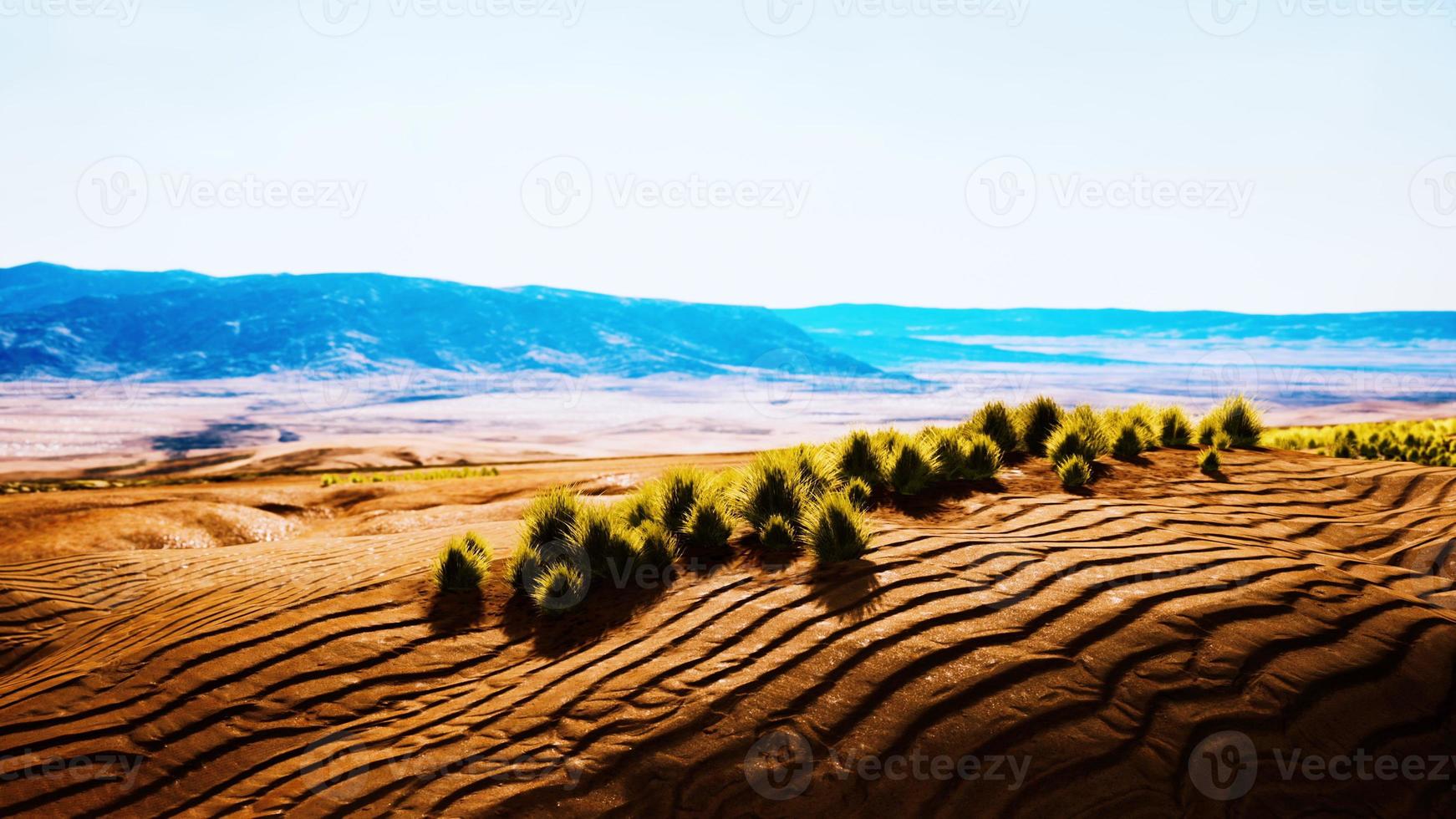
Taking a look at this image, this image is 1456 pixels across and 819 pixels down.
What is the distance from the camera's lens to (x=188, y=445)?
8425 centimetres

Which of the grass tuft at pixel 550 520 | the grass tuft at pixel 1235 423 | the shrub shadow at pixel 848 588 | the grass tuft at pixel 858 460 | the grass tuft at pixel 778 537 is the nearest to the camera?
the shrub shadow at pixel 848 588

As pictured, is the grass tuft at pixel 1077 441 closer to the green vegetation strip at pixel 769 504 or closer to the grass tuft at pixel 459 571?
the green vegetation strip at pixel 769 504

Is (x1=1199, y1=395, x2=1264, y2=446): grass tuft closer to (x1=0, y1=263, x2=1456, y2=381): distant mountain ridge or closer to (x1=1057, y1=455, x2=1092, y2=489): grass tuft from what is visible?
(x1=1057, y1=455, x2=1092, y2=489): grass tuft

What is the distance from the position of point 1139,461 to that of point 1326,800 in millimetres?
4989

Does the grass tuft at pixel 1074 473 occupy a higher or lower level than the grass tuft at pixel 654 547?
higher

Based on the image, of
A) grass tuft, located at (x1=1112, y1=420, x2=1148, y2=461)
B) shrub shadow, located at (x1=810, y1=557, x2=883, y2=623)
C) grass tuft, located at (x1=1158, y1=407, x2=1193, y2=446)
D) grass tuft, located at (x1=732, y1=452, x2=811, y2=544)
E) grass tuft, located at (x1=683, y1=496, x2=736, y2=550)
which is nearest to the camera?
shrub shadow, located at (x1=810, y1=557, x2=883, y2=623)

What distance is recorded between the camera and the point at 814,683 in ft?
13.1

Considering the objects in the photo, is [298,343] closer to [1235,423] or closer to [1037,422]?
[1037,422]

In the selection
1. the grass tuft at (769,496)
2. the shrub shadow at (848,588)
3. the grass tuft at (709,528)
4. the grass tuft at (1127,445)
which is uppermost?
the grass tuft at (1127,445)

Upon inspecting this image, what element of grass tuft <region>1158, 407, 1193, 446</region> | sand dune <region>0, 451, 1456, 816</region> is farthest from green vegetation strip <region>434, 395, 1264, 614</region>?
grass tuft <region>1158, 407, 1193, 446</region>

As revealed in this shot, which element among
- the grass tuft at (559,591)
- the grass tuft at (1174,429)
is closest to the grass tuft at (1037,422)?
the grass tuft at (1174,429)

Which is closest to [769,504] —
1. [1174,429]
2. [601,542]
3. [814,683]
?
[601,542]

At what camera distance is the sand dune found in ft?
11.7

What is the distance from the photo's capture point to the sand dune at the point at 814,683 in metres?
3.57
